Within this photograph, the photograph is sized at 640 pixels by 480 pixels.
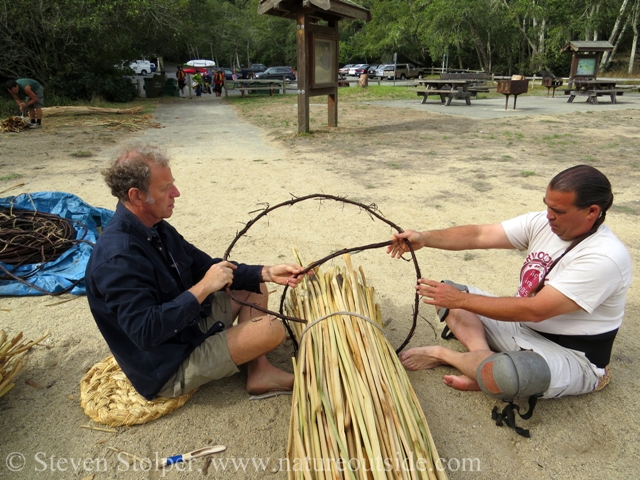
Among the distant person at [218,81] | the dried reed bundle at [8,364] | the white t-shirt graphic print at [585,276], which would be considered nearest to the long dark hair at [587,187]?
the white t-shirt graphic print at [585,276]

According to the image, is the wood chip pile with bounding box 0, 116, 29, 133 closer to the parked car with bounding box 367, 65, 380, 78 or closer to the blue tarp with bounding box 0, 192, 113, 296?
the blue tarp with bounding box 0, 192, 113, 296

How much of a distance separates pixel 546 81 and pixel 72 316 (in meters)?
21.8

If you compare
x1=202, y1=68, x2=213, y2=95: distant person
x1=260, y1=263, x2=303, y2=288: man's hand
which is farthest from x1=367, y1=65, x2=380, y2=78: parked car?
x1=260, y1=263, x2=303, y2=288: man's hand

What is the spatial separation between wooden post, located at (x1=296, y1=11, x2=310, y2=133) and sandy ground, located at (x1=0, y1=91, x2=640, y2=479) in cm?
50

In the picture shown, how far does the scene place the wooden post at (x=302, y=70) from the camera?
8.30 m

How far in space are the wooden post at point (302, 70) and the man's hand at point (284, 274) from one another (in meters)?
7.27

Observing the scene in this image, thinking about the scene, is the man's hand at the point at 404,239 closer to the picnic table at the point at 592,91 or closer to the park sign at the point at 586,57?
the picnic table at the point at 592,91

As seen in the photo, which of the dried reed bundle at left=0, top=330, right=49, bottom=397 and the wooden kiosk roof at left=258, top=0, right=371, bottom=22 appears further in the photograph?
the wooden kiosk roof at left=258, top=0, right=371, bottom=22

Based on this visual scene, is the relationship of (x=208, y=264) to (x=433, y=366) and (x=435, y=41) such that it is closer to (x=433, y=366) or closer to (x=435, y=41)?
(x=433, y=366)

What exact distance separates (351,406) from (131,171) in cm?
131

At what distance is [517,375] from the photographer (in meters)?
1.86

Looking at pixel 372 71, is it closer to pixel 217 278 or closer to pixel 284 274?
pixel 284 274

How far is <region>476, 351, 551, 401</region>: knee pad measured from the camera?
1864 millimetres

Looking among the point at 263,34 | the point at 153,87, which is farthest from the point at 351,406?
the point at 263,34
